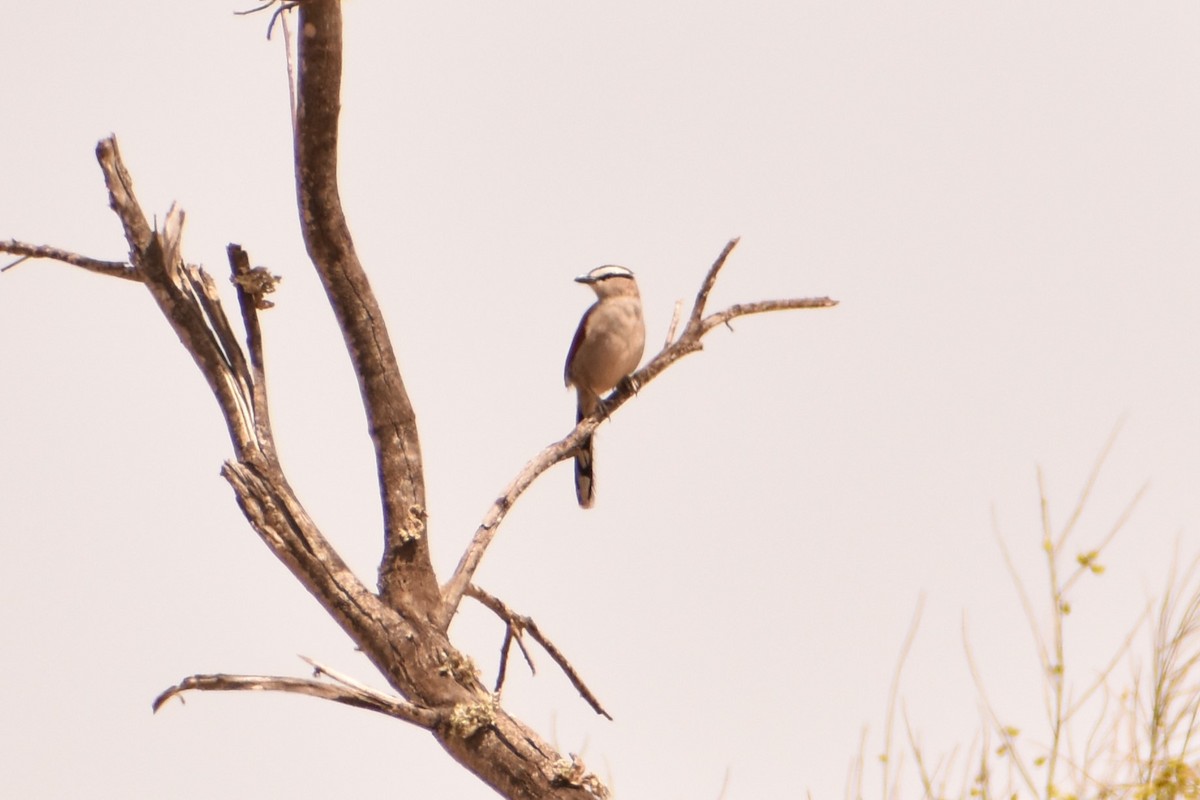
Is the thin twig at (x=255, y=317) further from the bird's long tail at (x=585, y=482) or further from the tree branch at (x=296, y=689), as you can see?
the bird's long tail at (x=585, y=482)

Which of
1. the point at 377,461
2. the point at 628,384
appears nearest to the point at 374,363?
the point at 377,461

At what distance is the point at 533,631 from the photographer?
4922mm

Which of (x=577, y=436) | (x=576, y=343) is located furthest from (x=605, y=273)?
(x=577, y=436)

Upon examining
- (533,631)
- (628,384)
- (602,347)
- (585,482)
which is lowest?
(533,631)

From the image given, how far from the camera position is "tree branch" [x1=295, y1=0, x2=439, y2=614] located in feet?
13.8

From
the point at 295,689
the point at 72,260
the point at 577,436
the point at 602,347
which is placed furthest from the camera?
the point at 602,347

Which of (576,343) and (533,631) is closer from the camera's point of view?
(533,631)

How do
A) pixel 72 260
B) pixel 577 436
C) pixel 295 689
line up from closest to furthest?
pixel 295 689 < pixel 72 260 < pixel 577 436

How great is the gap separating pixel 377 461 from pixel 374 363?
36 cm

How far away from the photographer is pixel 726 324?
5316mm

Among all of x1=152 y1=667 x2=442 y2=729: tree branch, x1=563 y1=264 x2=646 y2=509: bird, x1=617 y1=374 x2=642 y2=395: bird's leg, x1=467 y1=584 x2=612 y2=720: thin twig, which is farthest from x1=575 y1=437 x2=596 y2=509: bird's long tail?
x1=152 y1=667 x2=442 y2=729: tree branch

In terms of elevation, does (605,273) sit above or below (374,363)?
above

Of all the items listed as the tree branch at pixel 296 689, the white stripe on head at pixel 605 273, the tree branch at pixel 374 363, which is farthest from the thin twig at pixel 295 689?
the white stripe on head at pixel 605 273

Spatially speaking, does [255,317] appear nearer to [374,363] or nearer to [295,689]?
[374,363]
